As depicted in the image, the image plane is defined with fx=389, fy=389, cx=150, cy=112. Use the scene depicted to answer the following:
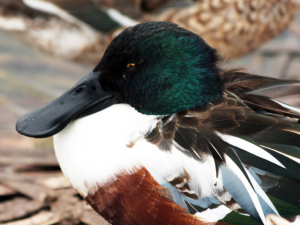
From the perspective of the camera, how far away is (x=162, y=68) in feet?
3.78

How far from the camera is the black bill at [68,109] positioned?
1.20 m

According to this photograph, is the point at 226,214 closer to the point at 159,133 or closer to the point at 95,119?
the point at 159,133

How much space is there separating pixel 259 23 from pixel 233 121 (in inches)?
56.5

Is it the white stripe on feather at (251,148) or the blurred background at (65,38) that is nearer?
the white stripe on feather at (251,148)

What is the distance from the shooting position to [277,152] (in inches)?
42.0

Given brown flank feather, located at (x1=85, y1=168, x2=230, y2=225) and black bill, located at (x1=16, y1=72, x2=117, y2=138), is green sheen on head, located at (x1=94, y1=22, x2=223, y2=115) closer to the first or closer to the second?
black bill, located at (x1=16, y1=72, x2=117, y2=138)

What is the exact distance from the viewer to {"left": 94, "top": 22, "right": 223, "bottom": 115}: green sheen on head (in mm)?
1142

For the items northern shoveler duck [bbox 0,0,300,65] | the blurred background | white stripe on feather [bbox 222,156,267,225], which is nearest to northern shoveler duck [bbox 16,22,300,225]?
white stripe on feather [bbox 222,156,267,225]

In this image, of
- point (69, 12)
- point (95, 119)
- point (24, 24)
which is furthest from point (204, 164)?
point (24, 24)

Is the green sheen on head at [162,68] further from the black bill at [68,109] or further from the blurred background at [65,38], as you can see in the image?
the blurred background at [65,38]

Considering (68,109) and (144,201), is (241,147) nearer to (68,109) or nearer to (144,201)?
(144,201)

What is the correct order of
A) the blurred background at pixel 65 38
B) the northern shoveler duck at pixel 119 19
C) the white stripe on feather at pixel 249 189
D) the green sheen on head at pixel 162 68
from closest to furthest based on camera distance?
the white stripe on feather at pixel 249 189 → the green sheen on head at pixel 162 68 → the blurred background at pixel 65 38 → the northern shoveler duck at pixel 119 19

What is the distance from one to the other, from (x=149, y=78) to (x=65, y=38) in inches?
52.0

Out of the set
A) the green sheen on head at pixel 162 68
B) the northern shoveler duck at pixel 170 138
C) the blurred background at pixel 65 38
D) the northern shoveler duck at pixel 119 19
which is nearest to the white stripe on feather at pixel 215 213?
the northern shoveler duck at pixel 170 138
